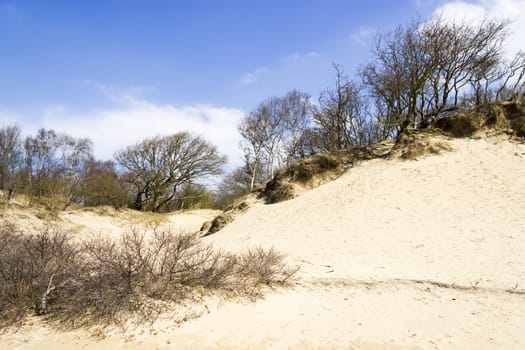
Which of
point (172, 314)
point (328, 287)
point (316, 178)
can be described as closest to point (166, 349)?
point (172, 314)

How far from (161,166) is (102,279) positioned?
24001 mm

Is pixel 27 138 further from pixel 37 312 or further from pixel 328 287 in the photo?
pixel 328 287

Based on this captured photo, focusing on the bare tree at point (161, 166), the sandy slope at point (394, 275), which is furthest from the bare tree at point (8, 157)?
the sandy slope at point (394, 275)

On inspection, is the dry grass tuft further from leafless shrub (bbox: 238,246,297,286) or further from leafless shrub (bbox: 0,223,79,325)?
leafless shrub (bbox: 0,223,79,325)

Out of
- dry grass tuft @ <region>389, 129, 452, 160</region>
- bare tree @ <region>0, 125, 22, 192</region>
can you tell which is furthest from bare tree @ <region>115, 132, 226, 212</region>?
dry grass tuft @ <region>389, 129, 452, 160</region>

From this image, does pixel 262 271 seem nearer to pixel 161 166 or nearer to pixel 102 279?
pixel 102 279

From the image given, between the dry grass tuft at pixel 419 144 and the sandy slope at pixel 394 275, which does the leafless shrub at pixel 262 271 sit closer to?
the sandy slope at pixel 394 275

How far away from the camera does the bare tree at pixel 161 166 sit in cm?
2691

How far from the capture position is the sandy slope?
3.85m

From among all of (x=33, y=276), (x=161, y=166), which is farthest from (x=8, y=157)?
(x=33, y=276)

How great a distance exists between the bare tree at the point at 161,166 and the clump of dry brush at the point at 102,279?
2213 centimetres

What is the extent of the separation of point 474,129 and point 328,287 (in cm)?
1509

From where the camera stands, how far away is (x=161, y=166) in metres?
27.1

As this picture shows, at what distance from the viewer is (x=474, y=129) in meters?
15.6
